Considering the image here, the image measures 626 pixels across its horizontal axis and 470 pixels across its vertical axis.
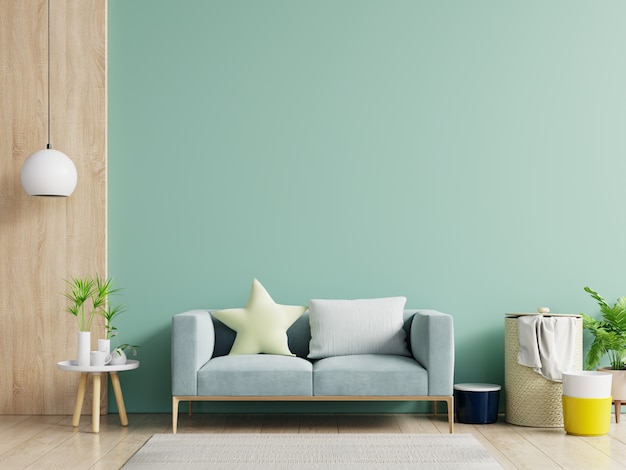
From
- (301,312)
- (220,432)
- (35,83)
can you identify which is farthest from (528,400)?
(35,83)

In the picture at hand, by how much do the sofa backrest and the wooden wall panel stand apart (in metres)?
0.79

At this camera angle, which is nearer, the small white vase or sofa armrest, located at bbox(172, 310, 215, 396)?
sofa armrest, located at bbox(172, 310, 215, 396)

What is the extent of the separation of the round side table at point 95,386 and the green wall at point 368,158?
43 centimetres

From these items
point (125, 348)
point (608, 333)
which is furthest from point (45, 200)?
point (608, 333)

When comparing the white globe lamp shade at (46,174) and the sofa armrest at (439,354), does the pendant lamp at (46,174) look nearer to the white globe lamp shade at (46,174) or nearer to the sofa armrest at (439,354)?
the white globe lamp shade at (46,174)

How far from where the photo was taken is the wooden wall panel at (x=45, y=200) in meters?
5.06

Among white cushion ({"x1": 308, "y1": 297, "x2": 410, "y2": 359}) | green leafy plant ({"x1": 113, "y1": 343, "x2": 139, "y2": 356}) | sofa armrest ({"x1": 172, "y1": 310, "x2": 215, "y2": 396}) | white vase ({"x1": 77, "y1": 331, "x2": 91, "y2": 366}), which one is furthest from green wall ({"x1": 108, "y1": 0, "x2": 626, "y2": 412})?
sofa armrest ({"x1": 172, "y1": 310, "x2": 215, "y2": 396})

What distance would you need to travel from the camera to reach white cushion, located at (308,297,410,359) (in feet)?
15.7

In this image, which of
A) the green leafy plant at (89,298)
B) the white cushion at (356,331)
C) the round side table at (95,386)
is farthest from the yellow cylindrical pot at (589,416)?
the green leafy plant at (89,298)

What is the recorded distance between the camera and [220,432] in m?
4.54

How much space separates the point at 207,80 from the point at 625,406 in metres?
3.42

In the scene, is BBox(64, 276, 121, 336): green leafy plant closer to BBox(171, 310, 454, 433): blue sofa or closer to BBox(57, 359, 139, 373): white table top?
BBox(57, 359, 139, 373): white table top

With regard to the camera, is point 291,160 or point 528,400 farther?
point 291,160

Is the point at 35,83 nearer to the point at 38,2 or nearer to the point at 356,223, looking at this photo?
the point at 38,2
